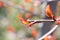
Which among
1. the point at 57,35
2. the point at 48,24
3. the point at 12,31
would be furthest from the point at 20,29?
the point at 48,24

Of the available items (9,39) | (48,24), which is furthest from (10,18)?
(48,24)

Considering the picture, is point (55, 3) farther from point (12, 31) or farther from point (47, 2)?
point (12, 31)

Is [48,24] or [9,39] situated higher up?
[9,39]

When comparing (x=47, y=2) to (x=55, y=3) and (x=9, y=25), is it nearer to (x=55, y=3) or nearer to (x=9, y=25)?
(x=55, y=3)

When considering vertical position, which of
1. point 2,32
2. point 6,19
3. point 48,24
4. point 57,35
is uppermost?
point 6,19

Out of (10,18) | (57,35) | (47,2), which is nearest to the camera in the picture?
(47,2)

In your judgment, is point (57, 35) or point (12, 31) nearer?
point (57, 35)

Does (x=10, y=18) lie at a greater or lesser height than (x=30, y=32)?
greater

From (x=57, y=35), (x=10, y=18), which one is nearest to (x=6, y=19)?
(x=10, y=18)

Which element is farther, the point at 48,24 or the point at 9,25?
the point at 9,25

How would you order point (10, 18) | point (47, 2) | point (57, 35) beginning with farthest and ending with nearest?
1. point (10, 18)
2. point (57, 35)
3. point (47, 2)
